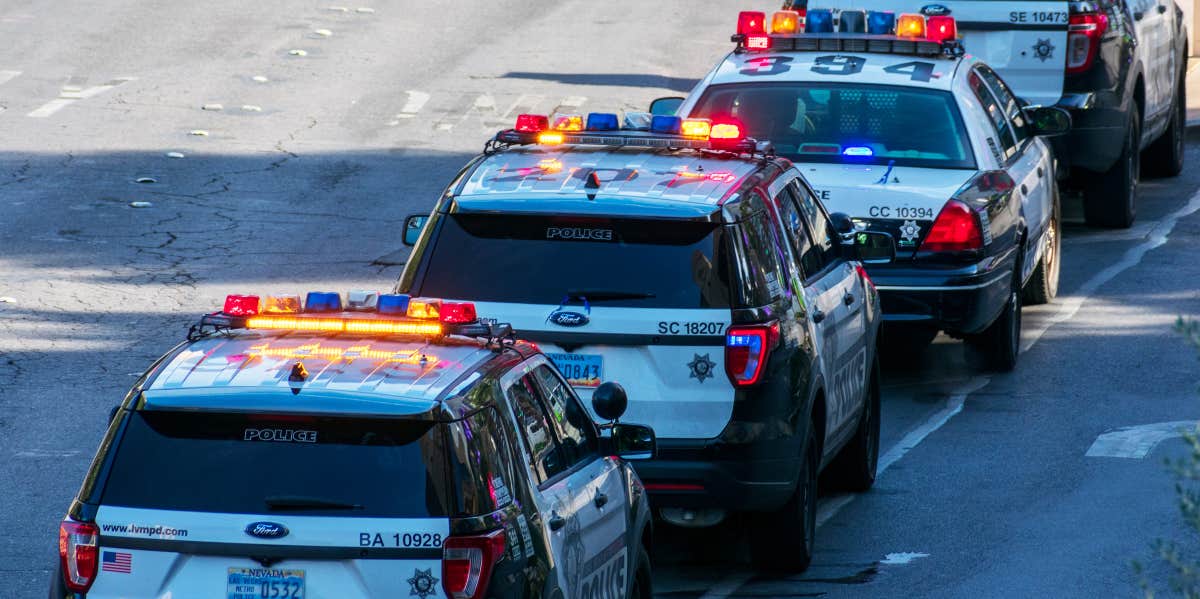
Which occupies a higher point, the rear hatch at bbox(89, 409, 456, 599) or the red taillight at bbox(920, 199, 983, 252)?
the rear hatch at bbox(89, 409, 456, 599)

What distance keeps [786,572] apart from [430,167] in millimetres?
10734

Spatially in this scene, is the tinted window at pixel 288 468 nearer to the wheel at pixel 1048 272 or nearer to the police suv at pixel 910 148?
the police suv at pixel 910 148

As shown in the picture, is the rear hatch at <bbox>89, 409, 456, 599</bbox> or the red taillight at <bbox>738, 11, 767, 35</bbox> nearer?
the rear hatch at <bbox>89, 409, 456, 599</bbox>

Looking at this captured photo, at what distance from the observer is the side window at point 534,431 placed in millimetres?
5793

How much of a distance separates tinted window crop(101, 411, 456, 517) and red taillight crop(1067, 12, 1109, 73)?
11.9 meters

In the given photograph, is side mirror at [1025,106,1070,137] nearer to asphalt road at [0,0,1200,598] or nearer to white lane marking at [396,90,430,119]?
asphalt road at [0,0,1200,598]

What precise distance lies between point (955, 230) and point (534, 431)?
6.22 metres

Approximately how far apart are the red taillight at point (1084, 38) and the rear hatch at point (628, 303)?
29.2ft

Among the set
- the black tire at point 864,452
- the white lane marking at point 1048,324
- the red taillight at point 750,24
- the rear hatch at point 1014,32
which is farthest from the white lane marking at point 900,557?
the rear hatch at point 1014,32

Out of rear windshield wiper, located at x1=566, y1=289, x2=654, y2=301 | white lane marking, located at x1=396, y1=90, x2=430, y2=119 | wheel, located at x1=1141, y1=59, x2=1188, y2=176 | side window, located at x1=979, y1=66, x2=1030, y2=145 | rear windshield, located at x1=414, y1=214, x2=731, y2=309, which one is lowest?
wheel, located at x1=1141, y1=59, x2=1188, y2=176

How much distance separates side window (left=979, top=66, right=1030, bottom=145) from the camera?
13.2 meters

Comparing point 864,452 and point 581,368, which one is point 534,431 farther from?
point 864,452

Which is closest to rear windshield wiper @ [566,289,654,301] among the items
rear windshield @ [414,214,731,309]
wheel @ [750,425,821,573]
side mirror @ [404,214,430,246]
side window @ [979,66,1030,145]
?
rear windshield @ [414,214,731,309]

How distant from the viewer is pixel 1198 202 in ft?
63.3
